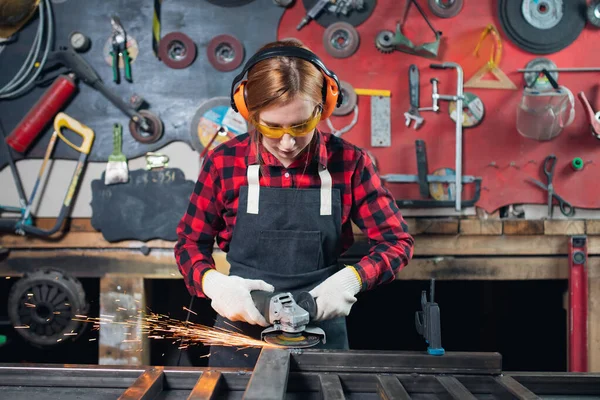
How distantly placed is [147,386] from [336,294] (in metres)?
0.64

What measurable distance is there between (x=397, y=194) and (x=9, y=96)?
2.24m

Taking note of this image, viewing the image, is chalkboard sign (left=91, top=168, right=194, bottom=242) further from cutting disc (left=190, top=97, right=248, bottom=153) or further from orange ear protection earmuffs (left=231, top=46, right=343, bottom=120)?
orange ear protection earmuffs (left=231, top=46, right=343, bottom=120)

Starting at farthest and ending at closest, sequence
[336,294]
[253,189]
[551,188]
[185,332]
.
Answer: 1. [185,332]
2. [551,188]
3. [253,189]
4. [336,294]

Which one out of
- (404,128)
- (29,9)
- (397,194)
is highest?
(29,9)

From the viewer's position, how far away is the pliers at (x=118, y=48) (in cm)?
267

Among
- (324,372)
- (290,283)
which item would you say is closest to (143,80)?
(290,283)

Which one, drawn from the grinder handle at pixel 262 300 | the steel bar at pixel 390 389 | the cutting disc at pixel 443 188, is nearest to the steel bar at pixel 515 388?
the steel bar at pixel 390 389

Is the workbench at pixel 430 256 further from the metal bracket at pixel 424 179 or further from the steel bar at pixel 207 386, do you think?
the steel bar at pixel 207 386

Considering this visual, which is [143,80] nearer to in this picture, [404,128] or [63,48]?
[63,48]

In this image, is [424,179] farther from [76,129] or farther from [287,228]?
[76,129]

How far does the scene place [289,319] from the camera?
129 cm

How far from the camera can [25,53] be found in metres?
2.78

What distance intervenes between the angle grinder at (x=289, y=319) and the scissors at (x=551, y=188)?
1846 mm

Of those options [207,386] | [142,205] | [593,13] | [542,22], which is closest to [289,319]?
[207,386]
